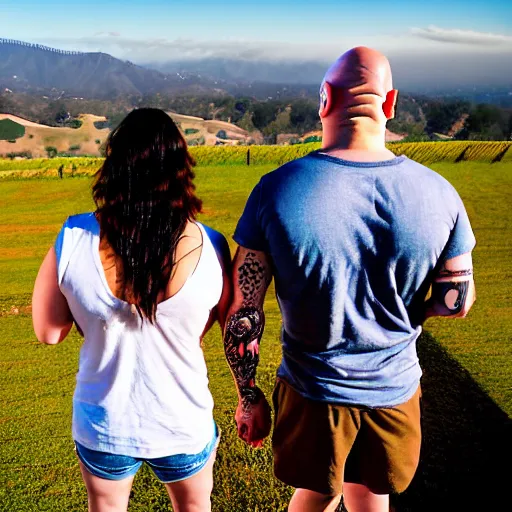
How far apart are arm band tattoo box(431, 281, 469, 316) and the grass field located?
1565 millimetres

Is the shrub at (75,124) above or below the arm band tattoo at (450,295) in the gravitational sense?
below

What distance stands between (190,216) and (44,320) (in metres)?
0.54

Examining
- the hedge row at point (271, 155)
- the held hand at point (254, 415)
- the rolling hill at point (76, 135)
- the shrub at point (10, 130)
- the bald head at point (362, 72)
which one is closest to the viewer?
the bald head at point (362, 72)

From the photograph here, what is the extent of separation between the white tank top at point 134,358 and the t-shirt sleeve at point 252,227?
0.12 m

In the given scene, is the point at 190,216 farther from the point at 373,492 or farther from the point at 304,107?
the point at 304,107

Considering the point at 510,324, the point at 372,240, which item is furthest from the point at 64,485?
the point at 510,324

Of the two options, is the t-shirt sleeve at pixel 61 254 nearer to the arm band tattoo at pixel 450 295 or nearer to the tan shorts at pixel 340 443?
the tan shorts at pixel 340 443

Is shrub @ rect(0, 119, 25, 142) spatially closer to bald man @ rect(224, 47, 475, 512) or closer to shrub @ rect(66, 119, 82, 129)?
shrub @ rect(66, 119, 82, 129)

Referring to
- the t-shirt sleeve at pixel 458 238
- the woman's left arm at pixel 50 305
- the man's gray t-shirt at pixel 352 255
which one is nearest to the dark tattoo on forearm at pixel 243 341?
the man's gray t-shirt at pixel 352 255

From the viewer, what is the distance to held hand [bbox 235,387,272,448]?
208 centimetres

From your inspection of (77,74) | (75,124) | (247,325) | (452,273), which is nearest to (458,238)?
(452,273)

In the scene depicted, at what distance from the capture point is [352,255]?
1727 millimetres

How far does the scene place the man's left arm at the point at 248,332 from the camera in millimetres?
1873

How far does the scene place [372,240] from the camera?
1722 millimetres
